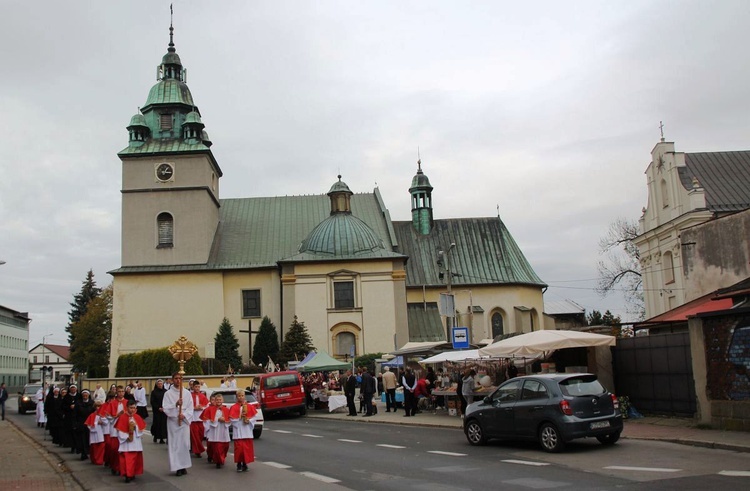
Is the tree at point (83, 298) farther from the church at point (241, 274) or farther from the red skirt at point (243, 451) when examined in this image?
the red skirt at point (243, 451)

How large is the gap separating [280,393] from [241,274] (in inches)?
919

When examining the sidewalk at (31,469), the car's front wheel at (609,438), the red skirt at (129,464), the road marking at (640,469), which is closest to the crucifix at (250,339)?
the sidewalk at (31,469)

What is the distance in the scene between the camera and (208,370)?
47469 mm

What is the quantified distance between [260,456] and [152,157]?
38066mm

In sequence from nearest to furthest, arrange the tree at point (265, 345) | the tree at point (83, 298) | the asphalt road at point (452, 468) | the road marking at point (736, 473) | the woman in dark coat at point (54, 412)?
the road marking at point (736, 473) → the asphalt road at point (452, 468) → the woman in dark coat at point (54, 412) → the tree at point (265, 345) → the tree at point (83, 298)

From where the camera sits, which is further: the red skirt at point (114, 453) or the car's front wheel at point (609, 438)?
the car's front wheel at point (609, 438)

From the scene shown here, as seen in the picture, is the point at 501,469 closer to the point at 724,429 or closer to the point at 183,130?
the point at 724,429

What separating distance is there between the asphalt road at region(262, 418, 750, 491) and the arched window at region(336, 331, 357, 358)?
2927cm

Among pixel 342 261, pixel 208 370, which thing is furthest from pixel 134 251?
pixel 342 261

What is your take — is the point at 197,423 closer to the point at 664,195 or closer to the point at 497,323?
the point at 664,195

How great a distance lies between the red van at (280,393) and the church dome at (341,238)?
804 inches

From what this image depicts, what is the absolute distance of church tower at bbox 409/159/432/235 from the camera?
5894 cm

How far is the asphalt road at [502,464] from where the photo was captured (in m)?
11.2

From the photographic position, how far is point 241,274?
5197 cm
